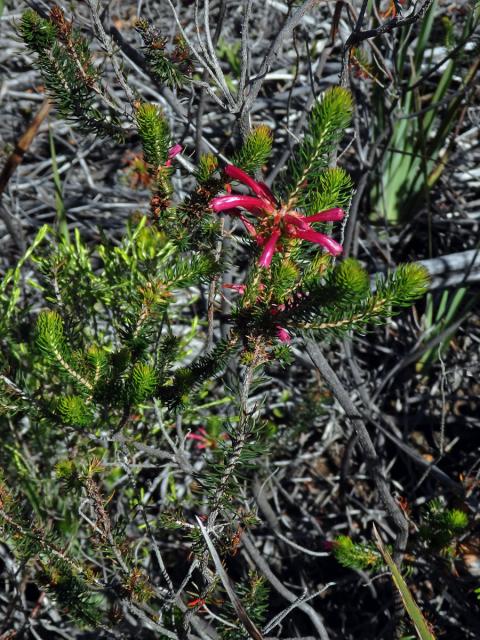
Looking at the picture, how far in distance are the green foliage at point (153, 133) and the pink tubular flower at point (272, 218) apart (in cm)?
16

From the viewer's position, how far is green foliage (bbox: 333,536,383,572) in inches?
55.2

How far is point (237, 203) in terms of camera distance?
0.99 meters

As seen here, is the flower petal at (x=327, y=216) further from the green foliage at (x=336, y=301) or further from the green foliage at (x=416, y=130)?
the green foliage at (x=416, y=130)

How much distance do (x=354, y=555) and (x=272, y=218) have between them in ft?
2.70

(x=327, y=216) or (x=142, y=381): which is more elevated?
(x=327, y=216)

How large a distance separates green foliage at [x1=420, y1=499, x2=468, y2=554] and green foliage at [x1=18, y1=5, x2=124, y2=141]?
1050 mm

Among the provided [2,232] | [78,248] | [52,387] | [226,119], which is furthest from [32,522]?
[226,119]

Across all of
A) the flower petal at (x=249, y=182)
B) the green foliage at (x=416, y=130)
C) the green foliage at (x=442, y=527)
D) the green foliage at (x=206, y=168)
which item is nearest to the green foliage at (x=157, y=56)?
the green foliage at (x=206, y=168)

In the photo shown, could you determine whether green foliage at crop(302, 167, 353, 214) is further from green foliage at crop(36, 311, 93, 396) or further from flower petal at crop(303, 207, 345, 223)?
green foliage at crop(36, 311, 93, 396)

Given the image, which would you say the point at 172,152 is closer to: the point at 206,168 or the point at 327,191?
the point at 206,168

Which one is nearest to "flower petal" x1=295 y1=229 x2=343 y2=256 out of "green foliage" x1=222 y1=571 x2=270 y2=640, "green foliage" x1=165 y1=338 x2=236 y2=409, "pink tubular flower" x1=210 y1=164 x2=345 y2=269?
"pink tubular flower" x1=210 y1=164 x2=345 y2=269

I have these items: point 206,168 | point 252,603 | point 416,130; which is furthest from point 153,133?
point 416,130

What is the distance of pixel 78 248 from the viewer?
1703 millimetres

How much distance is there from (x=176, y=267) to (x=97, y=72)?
42cm
